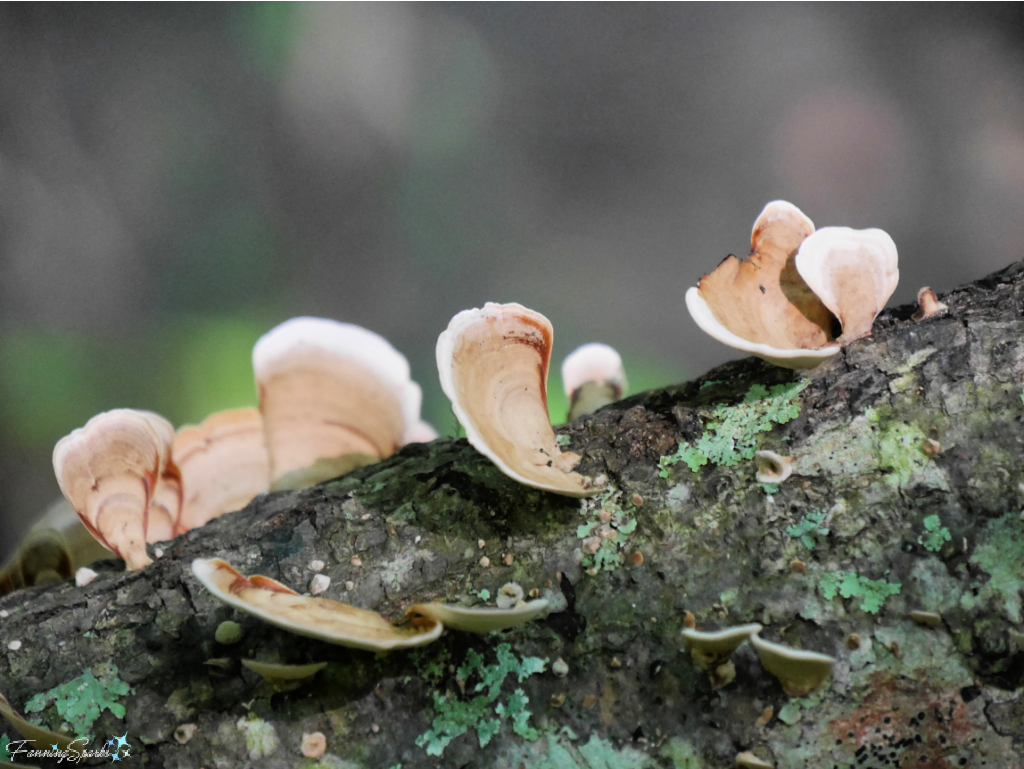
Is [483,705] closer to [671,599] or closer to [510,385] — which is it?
[671,599]

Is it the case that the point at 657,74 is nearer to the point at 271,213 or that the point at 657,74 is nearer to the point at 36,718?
the point at 271,213

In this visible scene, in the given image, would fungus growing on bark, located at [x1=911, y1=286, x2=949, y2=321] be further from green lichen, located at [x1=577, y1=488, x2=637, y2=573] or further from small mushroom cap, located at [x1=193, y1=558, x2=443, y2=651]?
small mushroom cap, located at [x1=193, y1=558, x2=443, y2=651]

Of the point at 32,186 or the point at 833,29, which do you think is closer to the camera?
the point at 32,186

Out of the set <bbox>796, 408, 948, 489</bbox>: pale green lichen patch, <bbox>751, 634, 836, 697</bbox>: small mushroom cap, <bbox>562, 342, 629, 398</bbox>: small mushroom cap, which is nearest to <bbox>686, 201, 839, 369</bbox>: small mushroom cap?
<bbox>796, 408, 948, 489</bbox>: pale green lichen patch

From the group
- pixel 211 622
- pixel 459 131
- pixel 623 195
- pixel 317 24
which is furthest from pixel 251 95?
pixel 211 622

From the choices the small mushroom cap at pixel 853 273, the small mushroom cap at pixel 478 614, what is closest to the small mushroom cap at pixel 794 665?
the small mushroom cap at pixel 478 614
